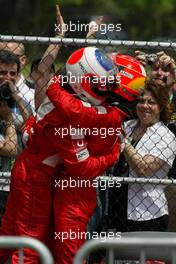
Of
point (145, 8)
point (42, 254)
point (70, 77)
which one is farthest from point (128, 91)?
point (145, 8)

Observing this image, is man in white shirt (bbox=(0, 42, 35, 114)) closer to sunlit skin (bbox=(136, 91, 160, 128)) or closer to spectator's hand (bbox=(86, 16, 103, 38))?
spectator's hand (bbox=(86, 16, 103, 38))

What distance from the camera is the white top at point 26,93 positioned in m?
8.31

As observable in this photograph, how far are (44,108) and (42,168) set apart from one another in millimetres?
425

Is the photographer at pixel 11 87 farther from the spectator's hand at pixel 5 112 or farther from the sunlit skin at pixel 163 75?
the sunlit skin at pixel 163 75

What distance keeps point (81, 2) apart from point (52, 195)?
3555cm

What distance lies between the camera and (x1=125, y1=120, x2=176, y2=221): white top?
319 inches

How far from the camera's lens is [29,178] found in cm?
748

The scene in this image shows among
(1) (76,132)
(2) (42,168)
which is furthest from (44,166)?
(1) (76,132)

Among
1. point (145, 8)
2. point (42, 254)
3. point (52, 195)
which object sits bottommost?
point (42, 254)

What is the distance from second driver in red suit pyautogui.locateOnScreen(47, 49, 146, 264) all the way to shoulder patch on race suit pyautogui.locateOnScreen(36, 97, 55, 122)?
8 centimetres

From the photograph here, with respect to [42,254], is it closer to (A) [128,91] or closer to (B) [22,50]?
(A) [128,91]

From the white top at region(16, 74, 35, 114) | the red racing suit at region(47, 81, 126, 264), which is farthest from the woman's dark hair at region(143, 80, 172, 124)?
the white top at region(16, 74, 35, 114)

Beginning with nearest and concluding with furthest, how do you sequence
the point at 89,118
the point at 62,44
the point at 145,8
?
the point at 89,118, the point at 62,44, the point at 145,8

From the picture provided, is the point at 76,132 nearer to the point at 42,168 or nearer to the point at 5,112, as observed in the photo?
the point at 42,168
